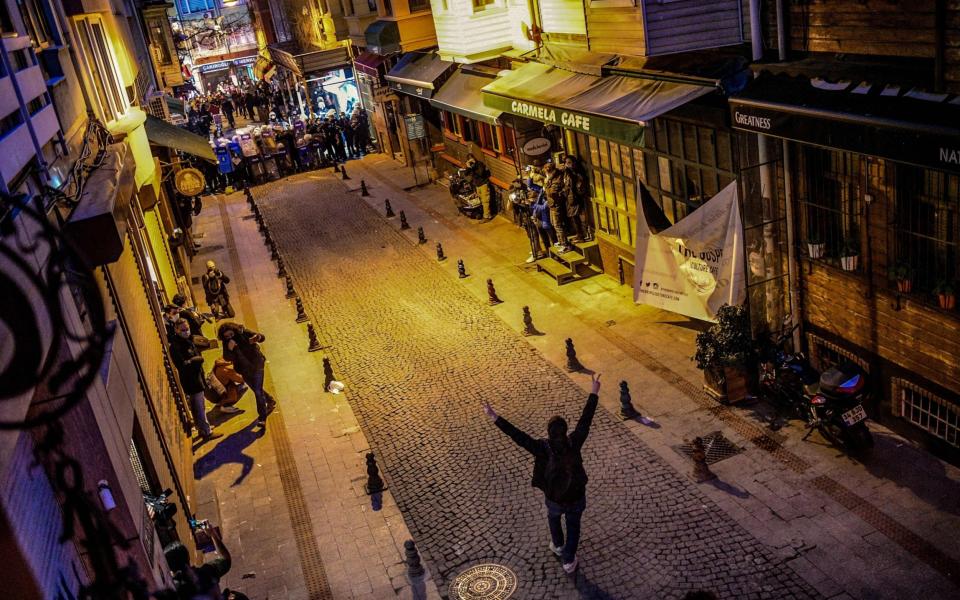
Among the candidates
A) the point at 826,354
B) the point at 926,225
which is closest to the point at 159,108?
Result: the point at 826,354

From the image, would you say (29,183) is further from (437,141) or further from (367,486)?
(437,141)

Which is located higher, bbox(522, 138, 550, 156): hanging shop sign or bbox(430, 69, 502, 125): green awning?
bbox(430, 69, 502, 125): green awning

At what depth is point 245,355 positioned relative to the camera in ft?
45.8

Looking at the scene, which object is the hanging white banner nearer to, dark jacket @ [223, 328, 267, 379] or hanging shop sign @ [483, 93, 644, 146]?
hanging shop sign @ [483, 93, 644, 146]

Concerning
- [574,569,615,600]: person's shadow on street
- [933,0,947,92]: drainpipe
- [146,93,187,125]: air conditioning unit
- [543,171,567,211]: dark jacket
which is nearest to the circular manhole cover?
[574,569,615,600]: person's shadow on street

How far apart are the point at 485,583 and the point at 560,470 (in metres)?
1.80

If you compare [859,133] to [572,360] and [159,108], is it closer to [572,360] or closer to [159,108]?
[572,360]

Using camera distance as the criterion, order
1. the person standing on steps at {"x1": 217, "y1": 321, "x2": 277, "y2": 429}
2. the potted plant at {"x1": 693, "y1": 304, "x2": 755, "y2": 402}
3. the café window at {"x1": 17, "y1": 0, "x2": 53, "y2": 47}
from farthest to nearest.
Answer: the person standing on steps at {"x1": 217, "y1": 321, "x2": 277, "y2": 429}, the potted plant at {"x1": 693, "y1": 304, "x2": 755, "y2": 402}, the café window at {"x1": 17, "y1": 0, "x2": 53, "y2": 47}

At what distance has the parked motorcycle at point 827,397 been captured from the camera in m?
10.4

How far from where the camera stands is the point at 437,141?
101ft

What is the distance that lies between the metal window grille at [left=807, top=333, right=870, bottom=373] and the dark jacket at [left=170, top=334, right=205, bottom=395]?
9.23m

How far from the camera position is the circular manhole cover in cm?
945

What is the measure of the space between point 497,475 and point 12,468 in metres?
7.14

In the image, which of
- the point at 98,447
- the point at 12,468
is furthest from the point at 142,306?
the point at 12,468
